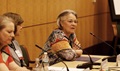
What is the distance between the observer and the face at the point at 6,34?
2.65m

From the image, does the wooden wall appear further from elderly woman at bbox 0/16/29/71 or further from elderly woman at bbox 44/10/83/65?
elderly woman at bbox 0/16/29/71

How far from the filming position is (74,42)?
13.3ft

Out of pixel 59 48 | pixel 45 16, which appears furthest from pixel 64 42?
pixel 45 16

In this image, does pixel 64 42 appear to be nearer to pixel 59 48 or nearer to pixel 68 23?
pixel 59 48

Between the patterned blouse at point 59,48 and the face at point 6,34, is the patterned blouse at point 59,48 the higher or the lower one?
the lower one

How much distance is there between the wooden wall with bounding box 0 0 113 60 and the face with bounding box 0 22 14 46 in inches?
79.0

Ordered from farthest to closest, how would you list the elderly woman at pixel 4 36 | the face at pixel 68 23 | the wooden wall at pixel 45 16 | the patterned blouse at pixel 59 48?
1. the wooden wall at pixel 45 16
2. the face at pixel 68 23
3. the patterned blouse at pixel 59 48
4. the elderly woman at pixel 4 36

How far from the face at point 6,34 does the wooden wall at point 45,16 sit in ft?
6.59

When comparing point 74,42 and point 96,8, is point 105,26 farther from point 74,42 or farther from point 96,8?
point 74,42

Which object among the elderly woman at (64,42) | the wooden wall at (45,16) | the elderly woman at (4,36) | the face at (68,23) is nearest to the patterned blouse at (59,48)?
the elderly woman at (64,42)

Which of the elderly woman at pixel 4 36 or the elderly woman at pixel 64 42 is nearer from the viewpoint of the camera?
the elderly woman at pixel 4 36

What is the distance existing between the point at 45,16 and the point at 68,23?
2268 mm

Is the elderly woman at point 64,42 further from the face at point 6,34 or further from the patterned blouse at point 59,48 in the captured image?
the face at point 6,34

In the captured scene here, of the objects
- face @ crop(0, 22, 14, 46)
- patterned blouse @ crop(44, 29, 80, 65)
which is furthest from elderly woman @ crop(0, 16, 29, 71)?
patterned blouse @ crop(44, 29, 80, 65)
